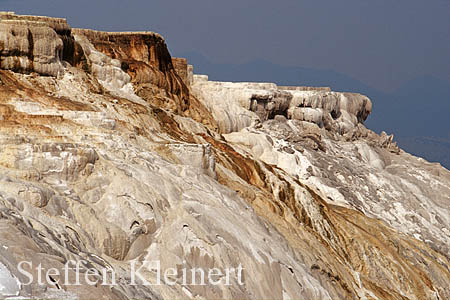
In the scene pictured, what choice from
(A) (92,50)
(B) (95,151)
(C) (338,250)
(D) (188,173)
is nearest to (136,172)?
(B) (95,151)

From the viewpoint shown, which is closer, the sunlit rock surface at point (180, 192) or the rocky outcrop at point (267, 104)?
the sunlit rock surface at point (180, 192)

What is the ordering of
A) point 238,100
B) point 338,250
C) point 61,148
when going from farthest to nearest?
point 238,100
point 338,250
point 61,148

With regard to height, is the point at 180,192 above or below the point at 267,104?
below

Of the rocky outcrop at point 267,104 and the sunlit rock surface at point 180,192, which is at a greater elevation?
the rocky outcrop at point 267,104

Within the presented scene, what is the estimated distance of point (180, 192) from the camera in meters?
12.8

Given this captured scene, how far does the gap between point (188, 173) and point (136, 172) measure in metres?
1.93

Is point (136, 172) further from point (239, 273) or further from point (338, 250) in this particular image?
point (338, 250)

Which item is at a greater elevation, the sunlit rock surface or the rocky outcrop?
the rocky outcrop

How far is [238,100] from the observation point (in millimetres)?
31922

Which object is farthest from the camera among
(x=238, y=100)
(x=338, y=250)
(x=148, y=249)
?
(x=238, y=100)

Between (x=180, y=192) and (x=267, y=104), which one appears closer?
(x=180, y=192)

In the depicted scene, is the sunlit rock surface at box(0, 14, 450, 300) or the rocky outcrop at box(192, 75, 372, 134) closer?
the sunlit rock surface at box(0, 14, 450, 300)

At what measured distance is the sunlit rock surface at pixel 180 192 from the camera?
10.1 m

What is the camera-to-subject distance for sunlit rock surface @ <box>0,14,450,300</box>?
1010cm
